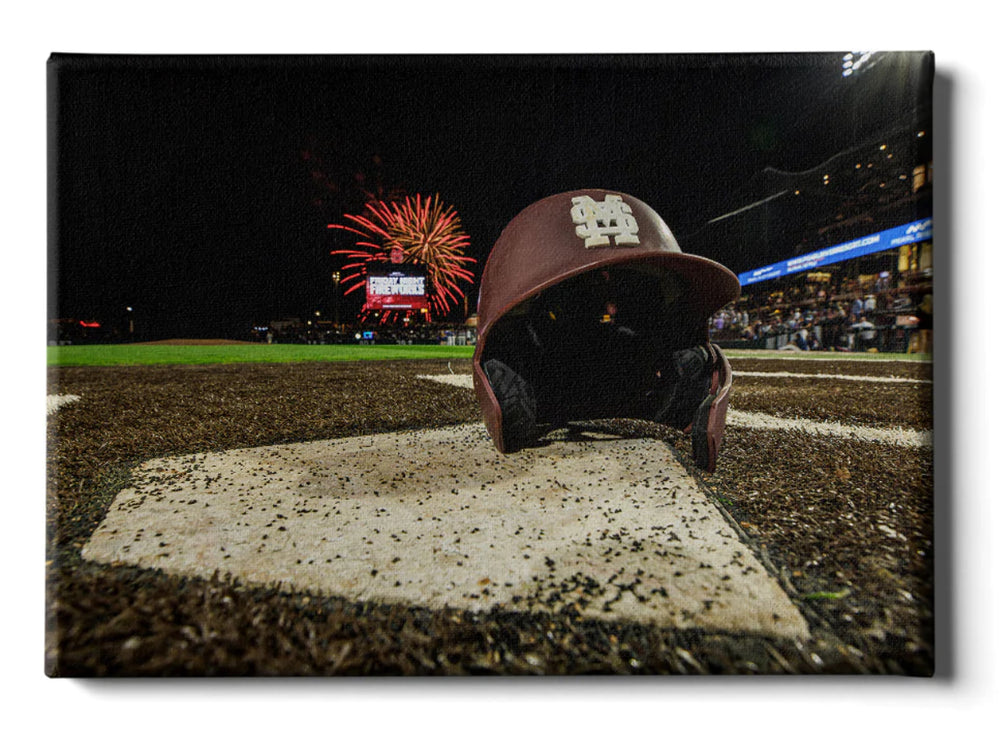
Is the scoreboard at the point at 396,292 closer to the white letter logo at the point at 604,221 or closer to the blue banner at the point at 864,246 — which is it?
the white letter logo at the point at 604,221

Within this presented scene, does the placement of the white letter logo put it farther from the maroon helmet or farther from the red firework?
the red firework

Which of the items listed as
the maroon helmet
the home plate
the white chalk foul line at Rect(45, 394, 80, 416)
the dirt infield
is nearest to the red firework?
the maroon helmet

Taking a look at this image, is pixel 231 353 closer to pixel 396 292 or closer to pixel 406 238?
pixel 396 292

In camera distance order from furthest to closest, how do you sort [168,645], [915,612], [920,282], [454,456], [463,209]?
[454,456]
[463,209]
[920,282]
[915,612]
[168,645]

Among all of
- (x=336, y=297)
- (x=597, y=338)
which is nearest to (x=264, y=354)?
(x=336, y=297)

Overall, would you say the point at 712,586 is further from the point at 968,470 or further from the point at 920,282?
the point at 920,282

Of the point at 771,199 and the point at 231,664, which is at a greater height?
the point at 771,199

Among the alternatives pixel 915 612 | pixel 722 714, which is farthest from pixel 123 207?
pixel 915 612
